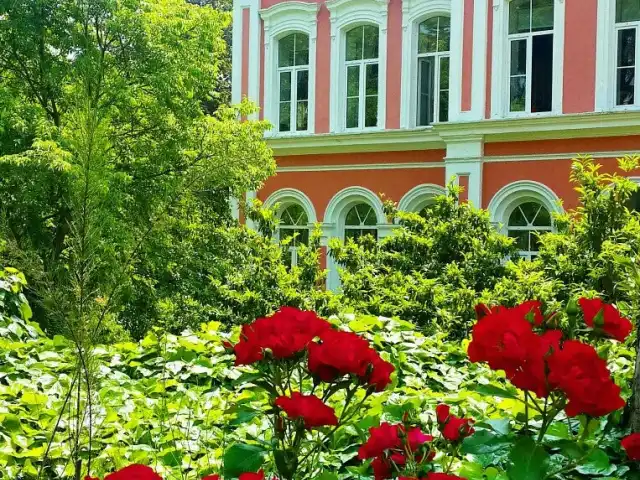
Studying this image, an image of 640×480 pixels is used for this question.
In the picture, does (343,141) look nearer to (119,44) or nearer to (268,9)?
(268,9)

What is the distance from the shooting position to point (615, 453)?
235 cm

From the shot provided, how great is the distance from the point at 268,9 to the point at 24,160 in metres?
9.20

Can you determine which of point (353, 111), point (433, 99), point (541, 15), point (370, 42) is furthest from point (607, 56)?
point (353, 111)

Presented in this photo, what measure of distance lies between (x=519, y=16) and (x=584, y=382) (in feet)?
53.6

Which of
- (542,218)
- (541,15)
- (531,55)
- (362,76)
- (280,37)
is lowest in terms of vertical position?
(542,218)

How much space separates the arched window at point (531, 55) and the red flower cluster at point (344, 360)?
1535 cm

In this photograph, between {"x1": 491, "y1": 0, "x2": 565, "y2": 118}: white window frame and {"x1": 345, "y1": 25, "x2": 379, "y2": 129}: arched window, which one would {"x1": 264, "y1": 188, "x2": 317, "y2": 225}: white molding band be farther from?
{"x1": 491, "y1": 0, "x2": 565, "y2": 118}: white window frame

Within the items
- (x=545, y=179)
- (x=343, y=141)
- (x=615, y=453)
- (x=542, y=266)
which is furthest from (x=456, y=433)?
(x=343, y=141)

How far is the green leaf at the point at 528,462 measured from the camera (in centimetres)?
170

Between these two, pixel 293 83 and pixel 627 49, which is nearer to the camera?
pixel 627 49

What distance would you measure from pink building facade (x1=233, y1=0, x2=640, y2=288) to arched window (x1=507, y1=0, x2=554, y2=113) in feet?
0.07

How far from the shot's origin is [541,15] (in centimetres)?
1661

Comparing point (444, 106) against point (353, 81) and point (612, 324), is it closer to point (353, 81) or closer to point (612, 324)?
point (353, 81)

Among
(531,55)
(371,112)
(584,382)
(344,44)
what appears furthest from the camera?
(344,44)
